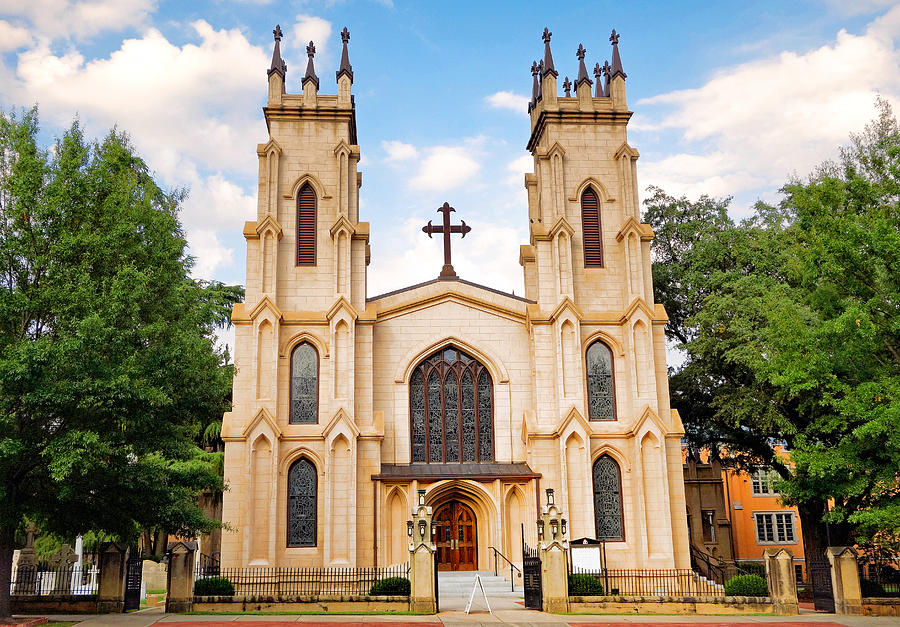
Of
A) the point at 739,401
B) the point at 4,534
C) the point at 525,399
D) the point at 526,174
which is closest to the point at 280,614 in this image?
the point at 4,534

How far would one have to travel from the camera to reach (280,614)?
19.6 metres

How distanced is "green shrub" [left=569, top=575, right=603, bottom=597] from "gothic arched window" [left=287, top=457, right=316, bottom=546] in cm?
876

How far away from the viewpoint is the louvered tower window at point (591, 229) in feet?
98.2

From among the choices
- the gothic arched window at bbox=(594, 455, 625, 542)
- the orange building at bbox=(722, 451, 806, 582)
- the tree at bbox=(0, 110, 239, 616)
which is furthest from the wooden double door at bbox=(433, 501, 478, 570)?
the orange building at bbox=(722, 451, 806, 582)

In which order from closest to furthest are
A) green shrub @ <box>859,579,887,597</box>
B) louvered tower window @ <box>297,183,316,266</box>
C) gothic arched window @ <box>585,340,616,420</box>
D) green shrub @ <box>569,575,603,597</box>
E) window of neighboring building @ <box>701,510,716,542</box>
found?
green shrub @ <box>569,575,603,597</box> → green shrub @ <box>859,579,887,597</box> → gothic arched window @ <box>585,340,616,420</box> → louvered tower window @ <box>297,183,316,266</box> → window of neighboring building @ <box>701,510,716,542</box>

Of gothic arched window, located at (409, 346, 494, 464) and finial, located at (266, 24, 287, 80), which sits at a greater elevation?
finial, located at (266, 24, 287, 80)

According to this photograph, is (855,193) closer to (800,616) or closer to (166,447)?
(800,616)

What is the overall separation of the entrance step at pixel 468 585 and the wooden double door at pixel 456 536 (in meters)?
0.85

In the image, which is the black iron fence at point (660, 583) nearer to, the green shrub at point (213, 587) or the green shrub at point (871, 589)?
the green shrub at point (871, 589)

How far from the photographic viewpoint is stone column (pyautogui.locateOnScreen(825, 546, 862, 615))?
21.5 m

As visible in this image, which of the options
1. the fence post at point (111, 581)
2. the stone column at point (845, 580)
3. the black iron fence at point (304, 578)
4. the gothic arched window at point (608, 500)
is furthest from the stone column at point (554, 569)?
the fence post at point (111, 581)

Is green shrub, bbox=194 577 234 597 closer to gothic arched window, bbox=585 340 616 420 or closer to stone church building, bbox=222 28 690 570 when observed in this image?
stone church building, bbox=222 28 690 570

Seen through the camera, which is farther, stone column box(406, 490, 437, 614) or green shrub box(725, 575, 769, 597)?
green shrub box(725, 575, 769, 597)

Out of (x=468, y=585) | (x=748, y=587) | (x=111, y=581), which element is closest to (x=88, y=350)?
(x=111, y=581)
